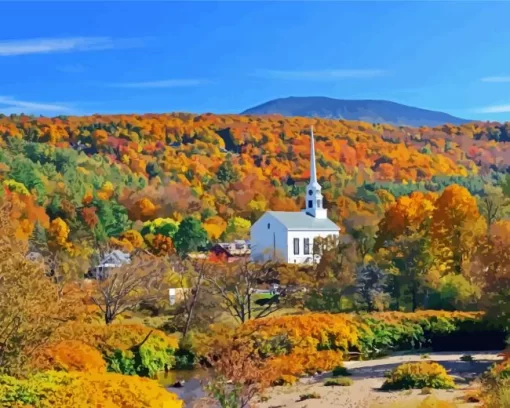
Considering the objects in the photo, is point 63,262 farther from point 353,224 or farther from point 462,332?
point 353,224

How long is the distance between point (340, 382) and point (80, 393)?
1171 centimetres

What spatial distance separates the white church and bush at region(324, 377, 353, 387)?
37302 millimetres

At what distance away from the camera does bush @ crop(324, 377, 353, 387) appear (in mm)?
27523

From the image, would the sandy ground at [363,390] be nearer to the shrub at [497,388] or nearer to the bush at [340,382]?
the bush at [340,382]

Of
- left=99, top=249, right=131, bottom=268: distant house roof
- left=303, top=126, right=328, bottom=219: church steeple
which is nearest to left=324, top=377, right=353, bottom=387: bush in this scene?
left=99, top=249, right=131, bottom=268: distant house roof

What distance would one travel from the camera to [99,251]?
5744 centimetres

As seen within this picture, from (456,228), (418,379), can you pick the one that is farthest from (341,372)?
(456,228)

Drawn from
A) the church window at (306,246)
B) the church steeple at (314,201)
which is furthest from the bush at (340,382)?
the church steeple at (314,201)

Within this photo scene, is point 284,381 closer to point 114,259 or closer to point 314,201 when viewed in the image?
point 114,259

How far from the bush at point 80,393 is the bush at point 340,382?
937 cm

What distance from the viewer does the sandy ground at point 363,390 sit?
79.5ft

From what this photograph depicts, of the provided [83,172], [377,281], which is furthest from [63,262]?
[83,172]

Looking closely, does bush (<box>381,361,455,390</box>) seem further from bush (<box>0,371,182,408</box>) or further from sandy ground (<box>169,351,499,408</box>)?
bush (<box>0,371,182,408</box>)

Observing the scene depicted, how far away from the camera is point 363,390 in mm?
26234
